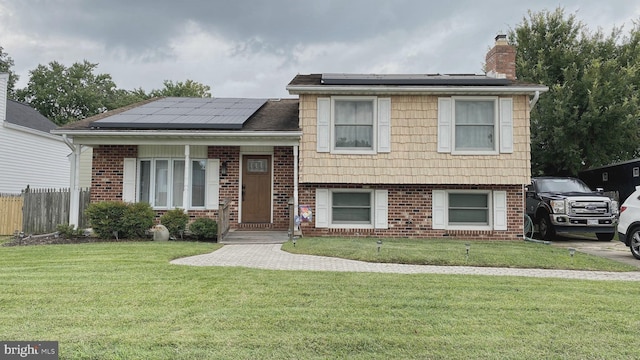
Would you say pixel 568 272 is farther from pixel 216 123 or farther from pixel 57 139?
pixel 57 139

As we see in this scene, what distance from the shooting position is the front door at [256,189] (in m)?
12.5

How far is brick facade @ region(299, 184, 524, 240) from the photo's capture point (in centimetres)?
1154

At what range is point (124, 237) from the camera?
10922 mm

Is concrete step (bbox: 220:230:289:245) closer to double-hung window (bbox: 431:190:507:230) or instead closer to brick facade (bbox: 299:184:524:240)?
brick facade (bbox: 299:184:524:240)

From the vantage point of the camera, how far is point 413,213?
11641 mm

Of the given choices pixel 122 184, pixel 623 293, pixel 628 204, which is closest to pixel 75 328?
pixel 623 293

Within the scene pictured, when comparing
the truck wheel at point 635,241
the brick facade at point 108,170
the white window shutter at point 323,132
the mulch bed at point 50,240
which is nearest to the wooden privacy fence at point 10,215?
the mulch bed at point 50,240

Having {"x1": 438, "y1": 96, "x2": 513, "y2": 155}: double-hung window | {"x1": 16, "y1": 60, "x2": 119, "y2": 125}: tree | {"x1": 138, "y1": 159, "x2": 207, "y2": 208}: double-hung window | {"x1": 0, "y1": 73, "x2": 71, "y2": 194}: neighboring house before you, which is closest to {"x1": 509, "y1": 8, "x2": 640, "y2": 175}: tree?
{"x1": 438, "y1": 96, "x2": 513, "y2": 155}: double-hung window

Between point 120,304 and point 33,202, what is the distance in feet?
33.2

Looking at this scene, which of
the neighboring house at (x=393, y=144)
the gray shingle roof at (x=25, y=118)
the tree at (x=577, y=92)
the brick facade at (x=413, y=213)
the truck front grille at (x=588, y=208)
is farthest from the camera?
the gray shingle roof at (x=25, y=118)

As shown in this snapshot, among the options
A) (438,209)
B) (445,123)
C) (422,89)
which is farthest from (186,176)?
(445,123)

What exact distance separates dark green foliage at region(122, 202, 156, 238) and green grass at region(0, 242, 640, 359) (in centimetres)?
404

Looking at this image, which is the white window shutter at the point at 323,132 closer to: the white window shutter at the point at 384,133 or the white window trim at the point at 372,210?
the white window trim at the point at 372,210

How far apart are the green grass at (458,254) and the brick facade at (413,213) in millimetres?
1661
